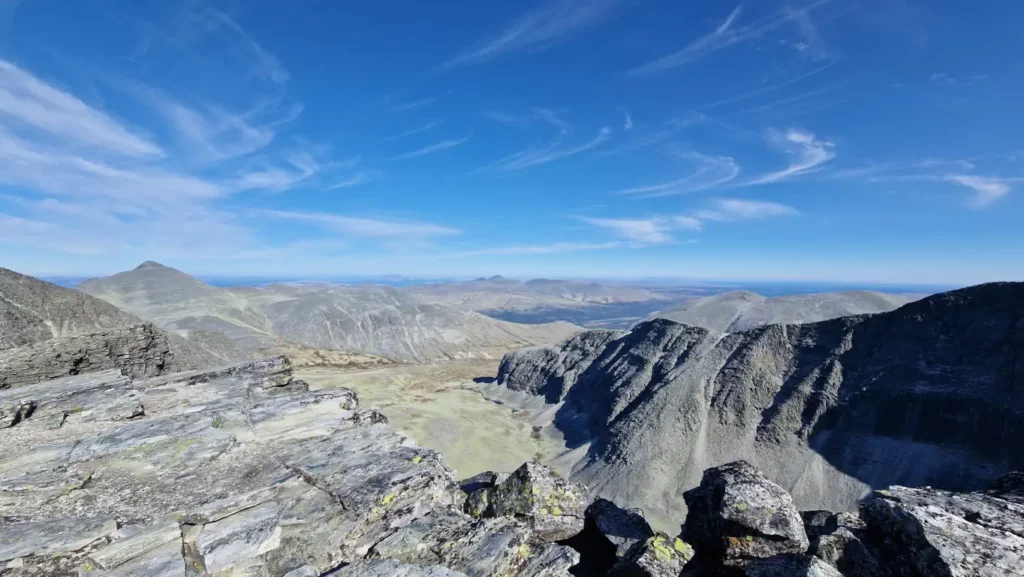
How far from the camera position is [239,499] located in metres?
6.84

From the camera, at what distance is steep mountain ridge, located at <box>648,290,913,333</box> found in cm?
6488

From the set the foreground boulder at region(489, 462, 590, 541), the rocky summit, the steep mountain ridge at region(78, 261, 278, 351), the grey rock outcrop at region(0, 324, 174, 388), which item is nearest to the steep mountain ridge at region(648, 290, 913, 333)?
the grey rock outcrop at region(0, 324, 174, 388)

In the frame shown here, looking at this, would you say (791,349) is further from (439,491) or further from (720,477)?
(439,491)

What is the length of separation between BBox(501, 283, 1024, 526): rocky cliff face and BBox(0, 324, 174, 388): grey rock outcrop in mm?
32510

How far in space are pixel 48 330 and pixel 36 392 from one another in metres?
36.0

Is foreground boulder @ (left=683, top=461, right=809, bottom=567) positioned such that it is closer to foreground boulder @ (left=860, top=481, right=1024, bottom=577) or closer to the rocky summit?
the rocky summit

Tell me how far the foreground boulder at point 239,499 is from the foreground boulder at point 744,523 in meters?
2.31

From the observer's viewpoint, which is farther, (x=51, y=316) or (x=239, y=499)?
(x=51, y=316)

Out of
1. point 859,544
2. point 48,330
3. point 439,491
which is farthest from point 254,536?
point 48,330

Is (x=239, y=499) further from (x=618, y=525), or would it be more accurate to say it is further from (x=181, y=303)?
(x=181, y=303)

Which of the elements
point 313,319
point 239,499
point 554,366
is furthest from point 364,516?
point 313,319

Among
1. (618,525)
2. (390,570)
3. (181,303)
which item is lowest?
(181,303)

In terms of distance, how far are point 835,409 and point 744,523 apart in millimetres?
38871

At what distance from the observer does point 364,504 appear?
6887 millimetres
